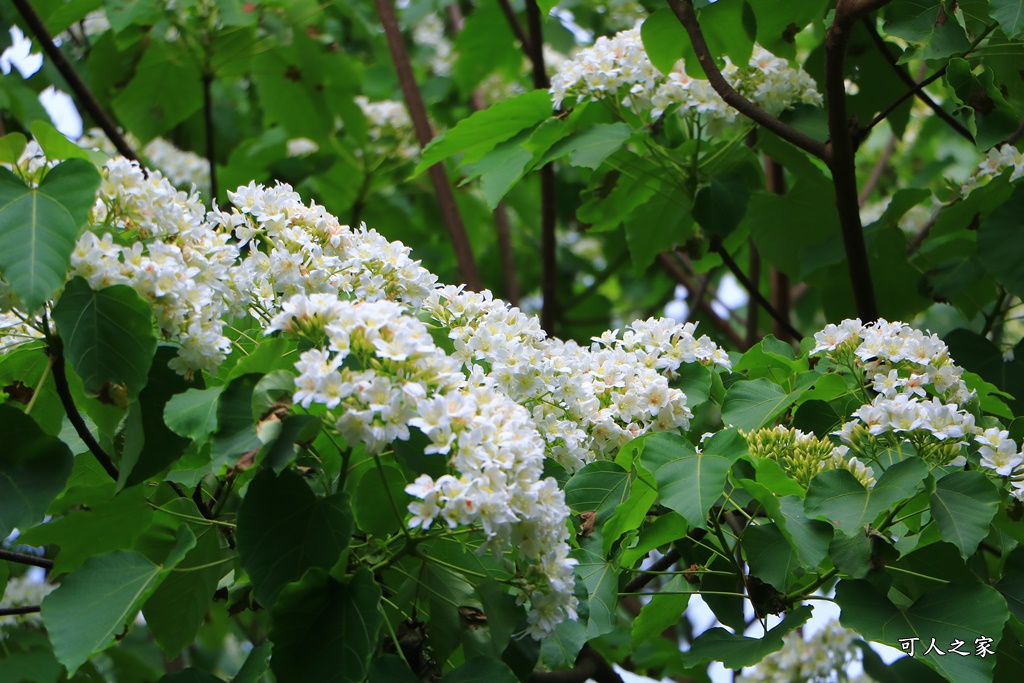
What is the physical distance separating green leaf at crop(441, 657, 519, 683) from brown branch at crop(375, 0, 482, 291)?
1.83 meters

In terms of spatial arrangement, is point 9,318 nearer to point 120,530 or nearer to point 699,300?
point 120,530

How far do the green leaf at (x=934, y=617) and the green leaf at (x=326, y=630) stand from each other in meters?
0.81

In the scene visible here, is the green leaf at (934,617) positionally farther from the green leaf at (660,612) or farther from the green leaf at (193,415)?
the green leaf at (193,415)

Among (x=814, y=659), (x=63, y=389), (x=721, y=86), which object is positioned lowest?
(x=814, y=659)

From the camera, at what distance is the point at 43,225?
1.39m

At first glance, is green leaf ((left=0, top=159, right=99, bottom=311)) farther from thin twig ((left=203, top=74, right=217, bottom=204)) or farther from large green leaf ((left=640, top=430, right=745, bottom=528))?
thin twig ((left=203, top=74, right=217, bottom=204))

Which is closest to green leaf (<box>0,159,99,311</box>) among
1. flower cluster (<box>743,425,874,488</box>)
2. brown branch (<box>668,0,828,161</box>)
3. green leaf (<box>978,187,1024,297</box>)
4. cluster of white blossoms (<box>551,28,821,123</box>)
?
flower cluster (<box>743,425,874,488</box>)

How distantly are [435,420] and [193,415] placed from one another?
34 centimetres

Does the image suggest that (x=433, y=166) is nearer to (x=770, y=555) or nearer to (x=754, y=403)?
(x=754, y=403)

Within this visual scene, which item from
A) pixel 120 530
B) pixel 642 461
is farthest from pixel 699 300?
pixel 120 530

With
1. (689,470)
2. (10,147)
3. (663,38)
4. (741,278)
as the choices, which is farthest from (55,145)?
(741,278)

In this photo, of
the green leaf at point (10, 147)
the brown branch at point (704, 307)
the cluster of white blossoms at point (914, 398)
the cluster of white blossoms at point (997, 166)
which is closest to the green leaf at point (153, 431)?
the green leaf at point (10, 147)

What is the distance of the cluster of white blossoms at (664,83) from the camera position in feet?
8.48

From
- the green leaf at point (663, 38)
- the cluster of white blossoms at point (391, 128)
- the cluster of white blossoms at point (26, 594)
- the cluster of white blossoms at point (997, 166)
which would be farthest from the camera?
the cluster of white blossoms at point (391, 128)
